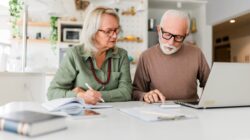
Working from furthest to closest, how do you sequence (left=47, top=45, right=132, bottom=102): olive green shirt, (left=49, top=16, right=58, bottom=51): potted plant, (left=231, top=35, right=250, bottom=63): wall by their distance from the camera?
(left=231, top=35, right=250, bottom=63): wall → (left=49, top=16, right=58, bottom=51): potted plant → (left=47, top=45, right=132, bottom=102): olive green shirt

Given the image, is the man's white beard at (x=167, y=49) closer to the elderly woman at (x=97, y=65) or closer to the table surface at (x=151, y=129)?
the elderly woman at (x=97, y=65)

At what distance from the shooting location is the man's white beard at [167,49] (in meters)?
1.73

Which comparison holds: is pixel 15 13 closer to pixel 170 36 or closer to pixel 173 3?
pixel 173 3

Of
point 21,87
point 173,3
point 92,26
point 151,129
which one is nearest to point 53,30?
point 21,87

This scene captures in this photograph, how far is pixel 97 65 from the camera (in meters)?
1.63

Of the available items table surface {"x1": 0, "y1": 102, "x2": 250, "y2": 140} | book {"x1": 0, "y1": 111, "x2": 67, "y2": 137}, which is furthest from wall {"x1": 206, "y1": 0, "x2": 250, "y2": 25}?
book {"x1": 0, "y1": 111, "x2": 67, "y2": 137}

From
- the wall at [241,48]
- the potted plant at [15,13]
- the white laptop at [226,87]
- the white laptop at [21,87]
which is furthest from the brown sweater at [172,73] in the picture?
the wall at [241,48]

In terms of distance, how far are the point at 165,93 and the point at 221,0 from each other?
10.2 feet

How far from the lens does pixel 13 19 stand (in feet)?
11.3

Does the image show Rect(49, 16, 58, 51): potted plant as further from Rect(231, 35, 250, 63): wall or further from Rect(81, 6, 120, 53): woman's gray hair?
Rect(231, 35, 250, 63): wall

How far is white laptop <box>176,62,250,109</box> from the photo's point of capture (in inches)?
44.4

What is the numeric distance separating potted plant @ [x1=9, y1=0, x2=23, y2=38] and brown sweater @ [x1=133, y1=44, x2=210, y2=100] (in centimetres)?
198

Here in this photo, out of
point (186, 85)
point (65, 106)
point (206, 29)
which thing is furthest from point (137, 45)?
point (65, 106)

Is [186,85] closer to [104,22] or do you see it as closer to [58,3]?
[104,22]
